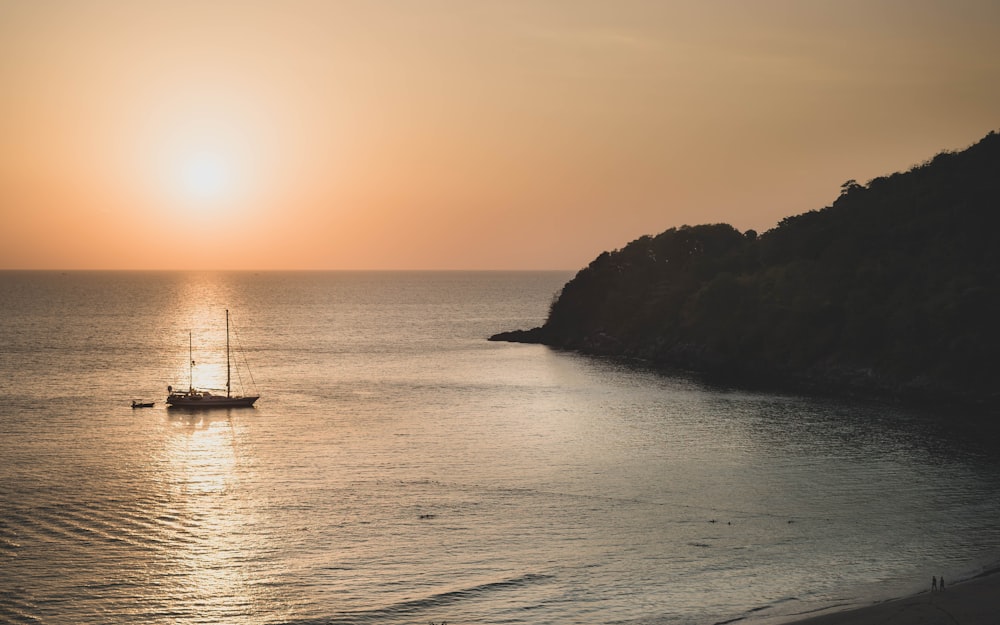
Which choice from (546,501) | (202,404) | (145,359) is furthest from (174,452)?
(145,359)

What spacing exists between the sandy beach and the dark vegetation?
6079cm

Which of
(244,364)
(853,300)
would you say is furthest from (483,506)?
(244,364)

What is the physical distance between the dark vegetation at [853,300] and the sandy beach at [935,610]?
6079cm

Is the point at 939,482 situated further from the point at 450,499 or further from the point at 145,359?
A: the point at 145,359

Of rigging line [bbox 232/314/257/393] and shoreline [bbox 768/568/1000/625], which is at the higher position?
rigging line [bbox 232/314/257/393]

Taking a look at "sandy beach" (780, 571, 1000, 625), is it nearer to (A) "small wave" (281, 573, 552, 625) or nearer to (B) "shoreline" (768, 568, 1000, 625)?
(B) "shoreline" (768, 568, 1000, 625)

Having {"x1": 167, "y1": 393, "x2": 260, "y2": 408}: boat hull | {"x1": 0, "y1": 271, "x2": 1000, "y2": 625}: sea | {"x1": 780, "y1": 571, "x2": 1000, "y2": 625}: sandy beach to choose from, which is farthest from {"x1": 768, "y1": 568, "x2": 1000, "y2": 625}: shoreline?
{"x1": 167, "y1": 393, "x2": 260, "y2": 408}: boat hull

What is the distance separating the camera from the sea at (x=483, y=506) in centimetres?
4025

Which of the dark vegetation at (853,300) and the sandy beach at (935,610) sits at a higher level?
the dark vegetation at (853,300)

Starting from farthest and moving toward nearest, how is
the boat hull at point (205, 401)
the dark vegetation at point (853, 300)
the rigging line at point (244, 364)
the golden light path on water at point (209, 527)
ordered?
the rigging line at point (244, 364) → the dark vegetation at point (853, 300) → the boat hull at point (205, 401) → the golden light path on water at point (209, 527)

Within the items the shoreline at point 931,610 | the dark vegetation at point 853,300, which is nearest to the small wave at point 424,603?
the shoreline at point 931,610

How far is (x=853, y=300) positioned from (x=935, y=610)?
84811 millimetres

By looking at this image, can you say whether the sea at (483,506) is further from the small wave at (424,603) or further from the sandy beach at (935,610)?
the sandy beach at (935,610)

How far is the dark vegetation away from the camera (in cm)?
10038
